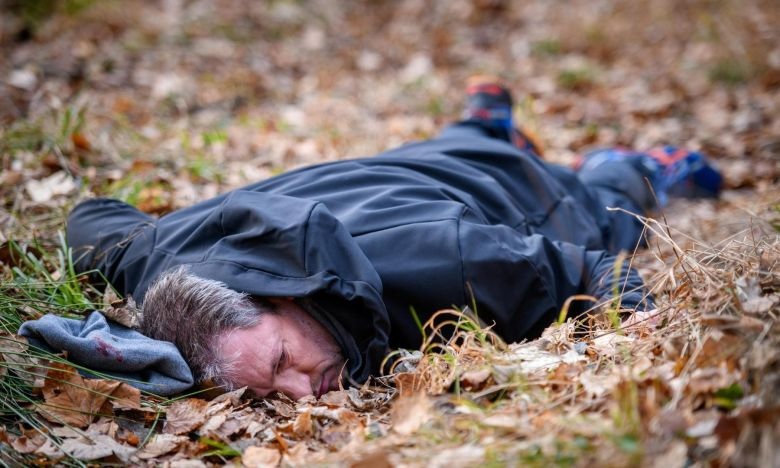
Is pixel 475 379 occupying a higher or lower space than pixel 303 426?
higher

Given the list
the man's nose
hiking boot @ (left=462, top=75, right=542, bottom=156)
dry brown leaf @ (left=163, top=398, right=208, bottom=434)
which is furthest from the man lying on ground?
hiking boot @ (left=462, top=75, right=542, bottom=156)

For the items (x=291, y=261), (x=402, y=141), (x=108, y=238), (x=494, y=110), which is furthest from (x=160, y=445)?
(x=402, y=141)

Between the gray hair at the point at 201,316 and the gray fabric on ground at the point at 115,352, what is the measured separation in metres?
0.06

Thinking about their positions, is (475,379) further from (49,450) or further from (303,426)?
(49,450)

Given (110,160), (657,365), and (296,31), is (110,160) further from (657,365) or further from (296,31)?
(296,31)

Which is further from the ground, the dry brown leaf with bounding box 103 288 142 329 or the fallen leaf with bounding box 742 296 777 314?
the fallen leaf with bounding box 742 296 777 314

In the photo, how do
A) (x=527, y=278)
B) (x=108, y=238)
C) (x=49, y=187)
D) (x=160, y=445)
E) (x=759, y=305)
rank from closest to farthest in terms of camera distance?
1. (x=759, y=305)
2. (x=160, y=445)
3. (x=527, y=278)
4. (x=108, y=238)
5. (x=49, y=187)

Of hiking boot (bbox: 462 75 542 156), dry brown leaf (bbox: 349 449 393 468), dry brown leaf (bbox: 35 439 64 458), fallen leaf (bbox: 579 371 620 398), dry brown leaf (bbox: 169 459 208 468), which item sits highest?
hiking boot (bbox: 462 75 542 156)

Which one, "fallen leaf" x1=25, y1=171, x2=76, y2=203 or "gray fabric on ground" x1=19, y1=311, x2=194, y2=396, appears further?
"fallen leaf" x1=25, y1=171, x2=76, y2=203

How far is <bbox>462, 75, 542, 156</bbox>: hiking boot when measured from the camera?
4.65 m

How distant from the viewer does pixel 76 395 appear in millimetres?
2320

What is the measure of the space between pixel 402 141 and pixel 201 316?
3270 millimetres

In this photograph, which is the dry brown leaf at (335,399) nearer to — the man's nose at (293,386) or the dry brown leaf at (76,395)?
the man's nose at (293,386)

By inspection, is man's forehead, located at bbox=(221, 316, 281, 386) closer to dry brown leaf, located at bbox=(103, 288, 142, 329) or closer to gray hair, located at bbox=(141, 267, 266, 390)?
gray hair, located at bbox=(141, 267, 266, 390)
